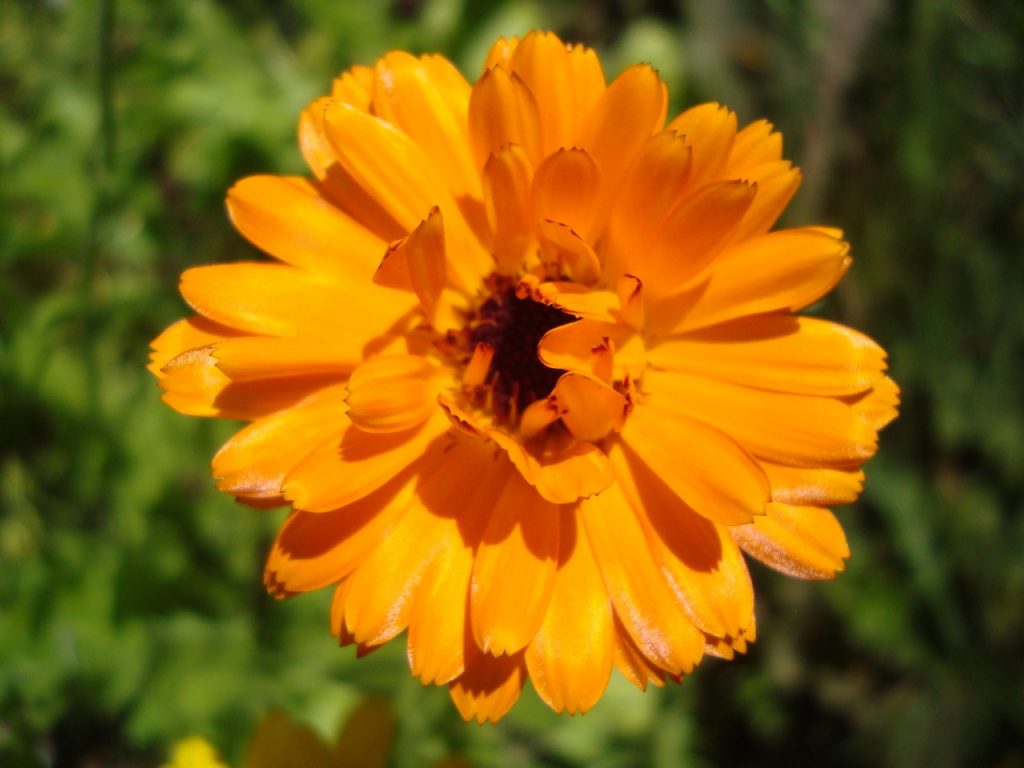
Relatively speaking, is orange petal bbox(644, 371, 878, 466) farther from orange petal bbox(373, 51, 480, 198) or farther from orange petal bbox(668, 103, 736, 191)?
orange petal bbox(373, 51, 480, 198)

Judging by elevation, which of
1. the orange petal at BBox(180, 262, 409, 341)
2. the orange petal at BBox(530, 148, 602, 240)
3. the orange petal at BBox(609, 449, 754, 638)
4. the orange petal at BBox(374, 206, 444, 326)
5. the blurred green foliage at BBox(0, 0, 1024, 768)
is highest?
the orange petal at BBox(530, 148, 602, 240)

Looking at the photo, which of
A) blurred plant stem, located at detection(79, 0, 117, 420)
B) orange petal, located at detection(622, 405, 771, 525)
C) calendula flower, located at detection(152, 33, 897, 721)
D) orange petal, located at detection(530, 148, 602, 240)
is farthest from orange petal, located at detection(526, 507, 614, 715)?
blurred plant stem, located at detection(79, 0, 117, 420)

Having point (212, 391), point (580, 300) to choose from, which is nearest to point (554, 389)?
point (580, 300)

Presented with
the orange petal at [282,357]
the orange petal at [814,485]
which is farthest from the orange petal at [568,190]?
the orange petal at [814,485]

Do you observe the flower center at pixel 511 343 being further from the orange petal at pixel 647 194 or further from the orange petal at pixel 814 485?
the orange petal at pixel 814 485

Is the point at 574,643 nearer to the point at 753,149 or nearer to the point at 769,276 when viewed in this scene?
the point at 769,276

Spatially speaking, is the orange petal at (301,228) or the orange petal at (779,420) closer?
the orange petal at (779,420)

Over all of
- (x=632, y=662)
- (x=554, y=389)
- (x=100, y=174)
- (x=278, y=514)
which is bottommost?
(x=278, y=514)
